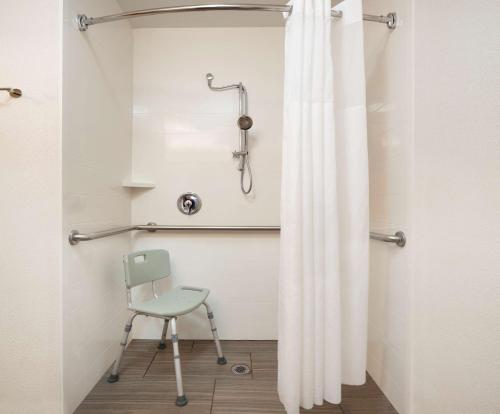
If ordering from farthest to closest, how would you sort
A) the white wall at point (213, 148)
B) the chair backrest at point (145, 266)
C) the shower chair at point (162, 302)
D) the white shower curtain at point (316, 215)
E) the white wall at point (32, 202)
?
the white wall at point (213, 148)
the chair backrest at point (145, 266)
the shower chair at point (162, 302)
the white wall at point (32, 202)
the white shower curtain at point (316, 215)

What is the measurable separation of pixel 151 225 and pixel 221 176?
578 mm

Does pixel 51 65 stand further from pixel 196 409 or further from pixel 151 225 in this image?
pixel 196 409

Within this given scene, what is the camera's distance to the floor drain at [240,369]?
1325 mm

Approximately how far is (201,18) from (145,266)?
1649 mm

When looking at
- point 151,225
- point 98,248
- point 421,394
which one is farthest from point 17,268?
point 421,394

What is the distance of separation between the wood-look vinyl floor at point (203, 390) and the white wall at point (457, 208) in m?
0.31

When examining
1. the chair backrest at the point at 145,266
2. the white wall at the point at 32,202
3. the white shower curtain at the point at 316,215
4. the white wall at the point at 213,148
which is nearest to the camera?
the white shower curtain at the point at 316,215

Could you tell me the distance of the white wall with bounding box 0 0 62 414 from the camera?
1000 millimetres

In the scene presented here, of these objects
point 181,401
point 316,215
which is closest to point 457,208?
point 316,215

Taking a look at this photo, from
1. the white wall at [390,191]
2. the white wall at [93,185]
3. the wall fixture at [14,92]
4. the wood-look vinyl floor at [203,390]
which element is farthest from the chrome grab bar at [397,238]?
the wall fixture at [14,92]

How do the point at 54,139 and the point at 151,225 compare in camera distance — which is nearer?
the point at 54,139

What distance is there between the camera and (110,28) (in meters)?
1.37

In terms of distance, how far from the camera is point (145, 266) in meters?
1.44

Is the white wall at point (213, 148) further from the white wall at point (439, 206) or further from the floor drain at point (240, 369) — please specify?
the white wall at point (439, 206)
